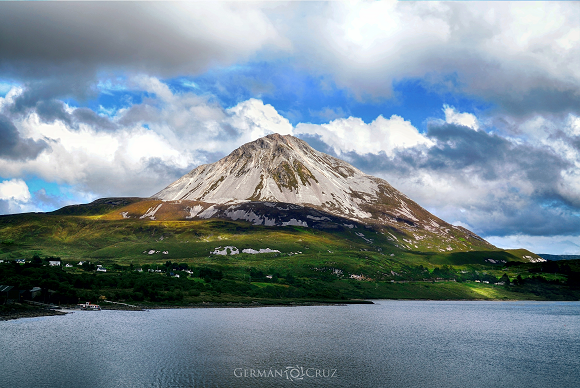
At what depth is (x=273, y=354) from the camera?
72.1m

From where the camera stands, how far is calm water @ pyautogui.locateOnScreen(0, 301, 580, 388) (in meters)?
54.8

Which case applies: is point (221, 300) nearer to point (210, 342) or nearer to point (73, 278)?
point (73, 278)

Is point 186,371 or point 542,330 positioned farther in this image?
point 542,330

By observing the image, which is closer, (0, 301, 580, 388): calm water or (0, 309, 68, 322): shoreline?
(0, 301, 580, 388): calm water

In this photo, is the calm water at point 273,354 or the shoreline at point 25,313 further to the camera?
the shoreline at point 25,313

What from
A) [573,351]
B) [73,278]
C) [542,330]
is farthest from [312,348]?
[73,278]

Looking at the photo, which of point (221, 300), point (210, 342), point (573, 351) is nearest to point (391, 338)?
point (573, 351)

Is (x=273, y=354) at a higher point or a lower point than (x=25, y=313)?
lower

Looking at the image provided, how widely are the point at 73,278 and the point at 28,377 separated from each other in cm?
12419

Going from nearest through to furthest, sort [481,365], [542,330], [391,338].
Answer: [481,365]
[391,338]
[542,330]

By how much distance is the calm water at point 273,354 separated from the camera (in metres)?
54.8

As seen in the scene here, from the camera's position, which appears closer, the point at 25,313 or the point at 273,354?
the point at 273,354

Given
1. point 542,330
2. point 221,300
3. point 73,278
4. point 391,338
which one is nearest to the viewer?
point 391,338

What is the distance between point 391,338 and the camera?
96938mm
